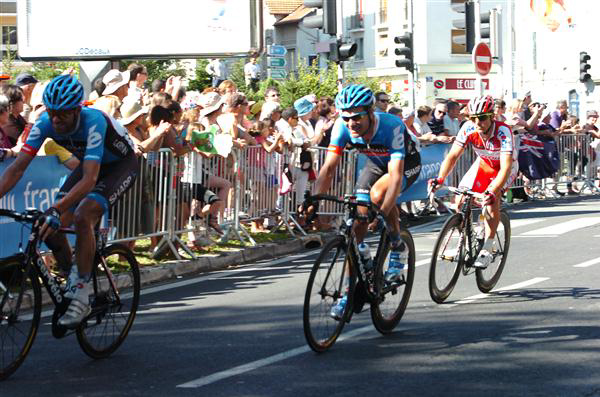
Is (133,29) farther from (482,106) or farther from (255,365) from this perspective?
(255,365)

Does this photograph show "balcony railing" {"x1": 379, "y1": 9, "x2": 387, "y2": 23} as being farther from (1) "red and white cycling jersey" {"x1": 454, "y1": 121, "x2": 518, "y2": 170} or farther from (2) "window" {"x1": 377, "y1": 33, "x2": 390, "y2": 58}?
(1) "red and white cycling jersey" {"x1": 454, "y1": 121, "x2": 518, "y2": 170}

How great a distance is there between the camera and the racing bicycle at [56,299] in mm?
7328

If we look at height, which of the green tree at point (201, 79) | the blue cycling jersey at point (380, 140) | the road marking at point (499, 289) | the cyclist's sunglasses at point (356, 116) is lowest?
the road marking at point (499, 289)

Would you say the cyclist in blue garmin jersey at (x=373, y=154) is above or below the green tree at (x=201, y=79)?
below

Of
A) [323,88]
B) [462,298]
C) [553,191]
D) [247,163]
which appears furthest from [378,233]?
[323,88]

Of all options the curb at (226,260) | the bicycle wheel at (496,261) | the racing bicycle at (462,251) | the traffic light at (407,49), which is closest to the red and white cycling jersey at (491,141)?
the racing bicycle at (462,251)

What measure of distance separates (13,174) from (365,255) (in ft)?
7.89

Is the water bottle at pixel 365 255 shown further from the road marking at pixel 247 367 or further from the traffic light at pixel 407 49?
the traffic light at pixel 407 49

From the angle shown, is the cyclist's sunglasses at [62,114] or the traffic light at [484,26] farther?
the traffic light at [484,26]

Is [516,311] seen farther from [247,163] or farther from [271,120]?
[271,120]

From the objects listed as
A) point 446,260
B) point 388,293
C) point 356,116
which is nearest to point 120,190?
point 356,116

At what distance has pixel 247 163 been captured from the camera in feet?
50.1

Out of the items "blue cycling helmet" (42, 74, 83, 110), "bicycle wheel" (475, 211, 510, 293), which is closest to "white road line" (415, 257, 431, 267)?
"bicycle wheel" (475, 211, 510, 293)

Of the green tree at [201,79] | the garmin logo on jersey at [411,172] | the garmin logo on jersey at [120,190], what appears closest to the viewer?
the garmin logo on jersey at [120,190]
